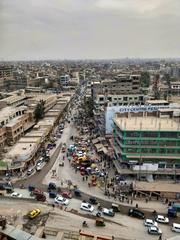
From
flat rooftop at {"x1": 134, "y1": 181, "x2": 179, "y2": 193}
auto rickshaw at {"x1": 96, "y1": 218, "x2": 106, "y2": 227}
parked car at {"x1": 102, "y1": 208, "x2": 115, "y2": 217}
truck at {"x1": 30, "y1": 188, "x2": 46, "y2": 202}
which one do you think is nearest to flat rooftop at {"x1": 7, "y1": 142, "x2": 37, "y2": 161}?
truck at {"x1": 30, "y1": 188, "x2": 46, "y2": 202}

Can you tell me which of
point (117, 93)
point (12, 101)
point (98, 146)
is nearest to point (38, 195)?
point (98, 146)

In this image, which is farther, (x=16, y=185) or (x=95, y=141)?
(x=95, y=141)

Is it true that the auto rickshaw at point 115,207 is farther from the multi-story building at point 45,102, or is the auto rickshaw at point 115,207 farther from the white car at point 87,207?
the multi-story building at point 45,102

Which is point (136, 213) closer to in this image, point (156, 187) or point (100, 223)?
point (100, 223)

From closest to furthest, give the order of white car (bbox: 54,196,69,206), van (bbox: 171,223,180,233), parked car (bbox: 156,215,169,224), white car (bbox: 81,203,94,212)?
van (bbox: 171,223,180,233)
parked car (bbox: 156,215,169,224)
white car (bbox: 81,203,94,212)
white car (bbox: 54,196,69,206)

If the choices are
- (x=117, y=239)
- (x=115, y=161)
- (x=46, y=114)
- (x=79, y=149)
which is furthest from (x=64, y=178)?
(x=46, y=114)

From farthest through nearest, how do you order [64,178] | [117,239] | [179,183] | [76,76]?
[76,76]
[64,178]
[179,183]
[117,239]

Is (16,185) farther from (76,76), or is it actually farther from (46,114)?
(76,76)

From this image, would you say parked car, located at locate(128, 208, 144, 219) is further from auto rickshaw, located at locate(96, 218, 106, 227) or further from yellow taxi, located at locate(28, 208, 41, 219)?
yellow taxi, located at locate(28, 208, 41, 219)
